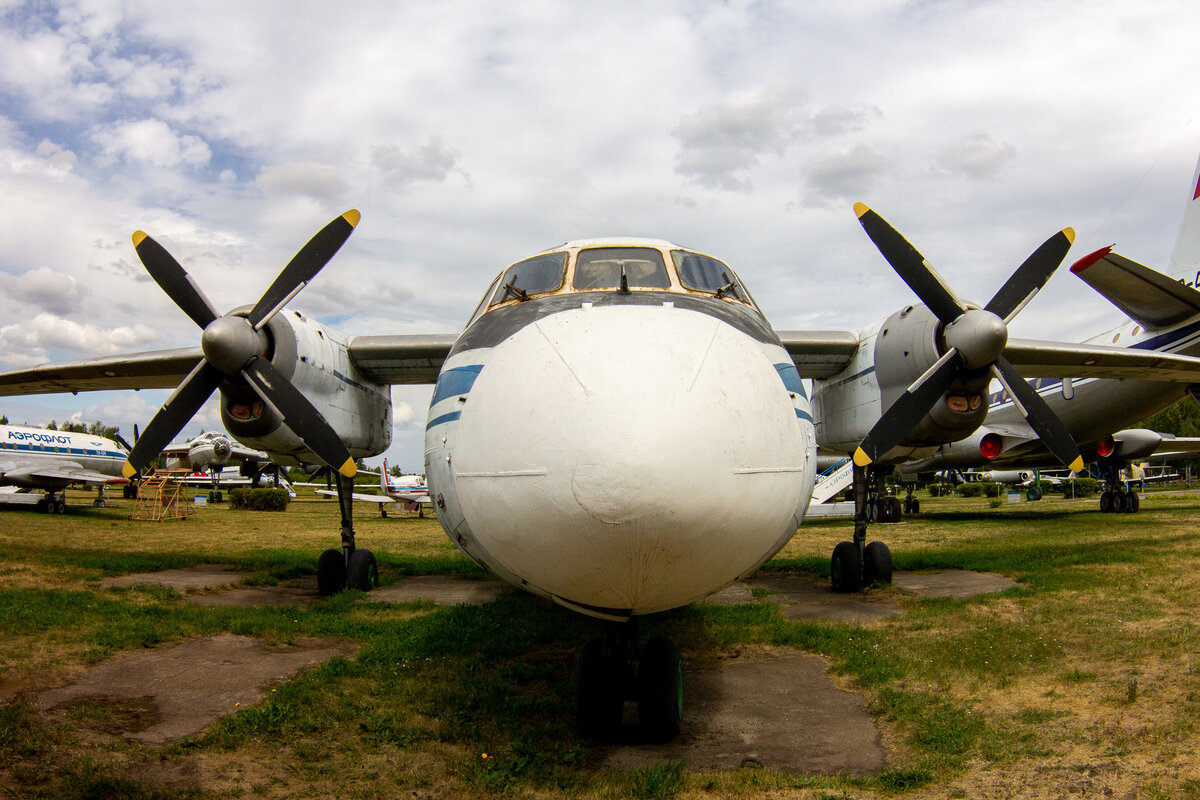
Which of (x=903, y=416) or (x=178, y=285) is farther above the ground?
(x=178, y=285)

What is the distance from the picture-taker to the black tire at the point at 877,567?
10367 mm

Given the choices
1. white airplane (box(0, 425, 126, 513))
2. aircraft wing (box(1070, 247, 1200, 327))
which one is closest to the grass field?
aircraft wing (box(1070, 247, 1200, 327))

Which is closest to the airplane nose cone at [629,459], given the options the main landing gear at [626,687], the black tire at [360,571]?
the main landing gear at [626,687]

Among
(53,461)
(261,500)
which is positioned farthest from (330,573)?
(53,461)

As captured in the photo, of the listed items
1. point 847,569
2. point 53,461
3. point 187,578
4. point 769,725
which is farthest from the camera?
point 53,461

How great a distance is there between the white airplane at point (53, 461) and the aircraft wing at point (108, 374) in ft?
41.8

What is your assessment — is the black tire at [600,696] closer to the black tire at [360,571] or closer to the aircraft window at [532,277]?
the aircraft window at [532,277]

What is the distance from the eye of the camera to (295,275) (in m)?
8.48

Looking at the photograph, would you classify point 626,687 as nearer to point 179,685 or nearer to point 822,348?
point 179,685

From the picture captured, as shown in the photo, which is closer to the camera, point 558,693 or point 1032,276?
point 558,693

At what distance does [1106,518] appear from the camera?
68.9 ft

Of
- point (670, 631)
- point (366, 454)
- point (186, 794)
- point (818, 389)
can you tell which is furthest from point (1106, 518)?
point (186, 794)

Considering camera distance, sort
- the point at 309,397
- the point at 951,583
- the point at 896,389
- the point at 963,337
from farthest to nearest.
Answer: the point at 951,583 < the point at 309,397 < the point at 896,389 < the point at 963,337

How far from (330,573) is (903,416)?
7776mm
